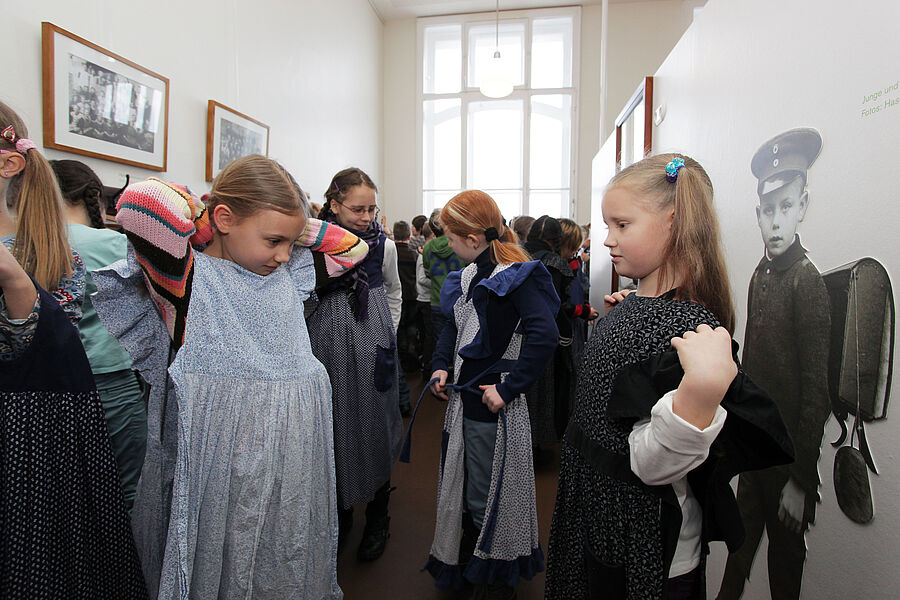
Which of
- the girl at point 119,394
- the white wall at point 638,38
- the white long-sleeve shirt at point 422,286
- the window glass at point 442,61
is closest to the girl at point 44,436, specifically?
the girl at point 119,394

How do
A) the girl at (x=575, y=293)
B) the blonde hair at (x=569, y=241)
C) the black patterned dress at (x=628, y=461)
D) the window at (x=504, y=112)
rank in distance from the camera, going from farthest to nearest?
the window at (x=504, y=112) < the blonde hair at (x=569, y=241) < the girl at (x=575, y=293) < the black patterned dress at (x=628, y=461)

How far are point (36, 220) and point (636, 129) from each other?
8.53 ft

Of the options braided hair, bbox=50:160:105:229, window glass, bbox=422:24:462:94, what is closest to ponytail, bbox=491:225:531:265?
braided hair, bbox=50:160:105:229

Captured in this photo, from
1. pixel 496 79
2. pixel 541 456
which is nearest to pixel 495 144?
pixel 496 79

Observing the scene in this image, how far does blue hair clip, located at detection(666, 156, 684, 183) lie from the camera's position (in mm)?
989

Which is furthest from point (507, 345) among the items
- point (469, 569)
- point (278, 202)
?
point (278, 202)

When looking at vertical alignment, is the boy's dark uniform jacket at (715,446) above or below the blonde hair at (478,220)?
below

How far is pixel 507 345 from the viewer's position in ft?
5.71

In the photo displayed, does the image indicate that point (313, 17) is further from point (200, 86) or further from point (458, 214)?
point (458, 214)

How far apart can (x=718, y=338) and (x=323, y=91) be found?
6.08 m

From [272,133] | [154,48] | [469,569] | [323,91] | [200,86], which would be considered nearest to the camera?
[469,569]

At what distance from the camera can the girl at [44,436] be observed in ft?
2.89

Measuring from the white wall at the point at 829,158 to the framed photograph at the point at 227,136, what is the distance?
3.49 m

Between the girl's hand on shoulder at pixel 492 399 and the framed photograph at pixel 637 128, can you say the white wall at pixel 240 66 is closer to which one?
the girl's hand on shoulder at pixel 492 399
